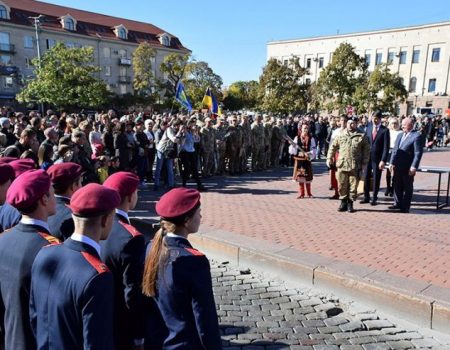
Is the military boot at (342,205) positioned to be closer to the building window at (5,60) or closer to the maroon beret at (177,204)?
the maroon beret at (177,204)

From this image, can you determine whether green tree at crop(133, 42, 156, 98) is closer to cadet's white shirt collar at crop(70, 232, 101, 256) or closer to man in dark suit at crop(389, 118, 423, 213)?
man in dark suit at crop(389, 118, 423, 213)

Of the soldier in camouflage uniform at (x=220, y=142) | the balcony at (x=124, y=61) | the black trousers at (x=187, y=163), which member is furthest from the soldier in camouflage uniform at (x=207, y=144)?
the balcony at (x=124, y=61)

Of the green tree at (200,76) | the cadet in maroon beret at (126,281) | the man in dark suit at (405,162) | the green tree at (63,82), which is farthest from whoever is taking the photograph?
the green tree at (200,76)

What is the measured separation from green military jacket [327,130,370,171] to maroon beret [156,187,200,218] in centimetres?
671

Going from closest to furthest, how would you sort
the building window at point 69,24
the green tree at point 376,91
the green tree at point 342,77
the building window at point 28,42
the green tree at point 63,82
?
1. the green tree at point 63,82
2. the green tree at point 342,77
3. the green tree at point 376,91
4. the building window at point 28,42
5. the building window at point 69,24

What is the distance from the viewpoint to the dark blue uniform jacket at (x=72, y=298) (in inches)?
78.5

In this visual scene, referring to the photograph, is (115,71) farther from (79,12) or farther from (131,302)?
(131,302)

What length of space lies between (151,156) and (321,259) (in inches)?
321

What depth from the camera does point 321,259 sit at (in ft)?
18.8

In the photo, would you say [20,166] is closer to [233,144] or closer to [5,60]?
[233,144]

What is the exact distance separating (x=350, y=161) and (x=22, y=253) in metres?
Result: 7.32

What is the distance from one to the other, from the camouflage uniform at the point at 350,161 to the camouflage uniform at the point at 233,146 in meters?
5.46

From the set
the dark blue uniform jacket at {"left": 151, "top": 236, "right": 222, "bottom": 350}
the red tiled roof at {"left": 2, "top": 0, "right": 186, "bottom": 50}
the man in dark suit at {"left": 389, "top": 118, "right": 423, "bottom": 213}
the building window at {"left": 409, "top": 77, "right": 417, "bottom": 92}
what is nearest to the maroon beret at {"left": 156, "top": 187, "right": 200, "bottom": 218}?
the dark blue uniform jacket at {"left": 151, "top": 236, "right": 222, "bottom": 350}

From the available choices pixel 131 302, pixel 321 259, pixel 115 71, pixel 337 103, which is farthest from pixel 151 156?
pixel 115 71
